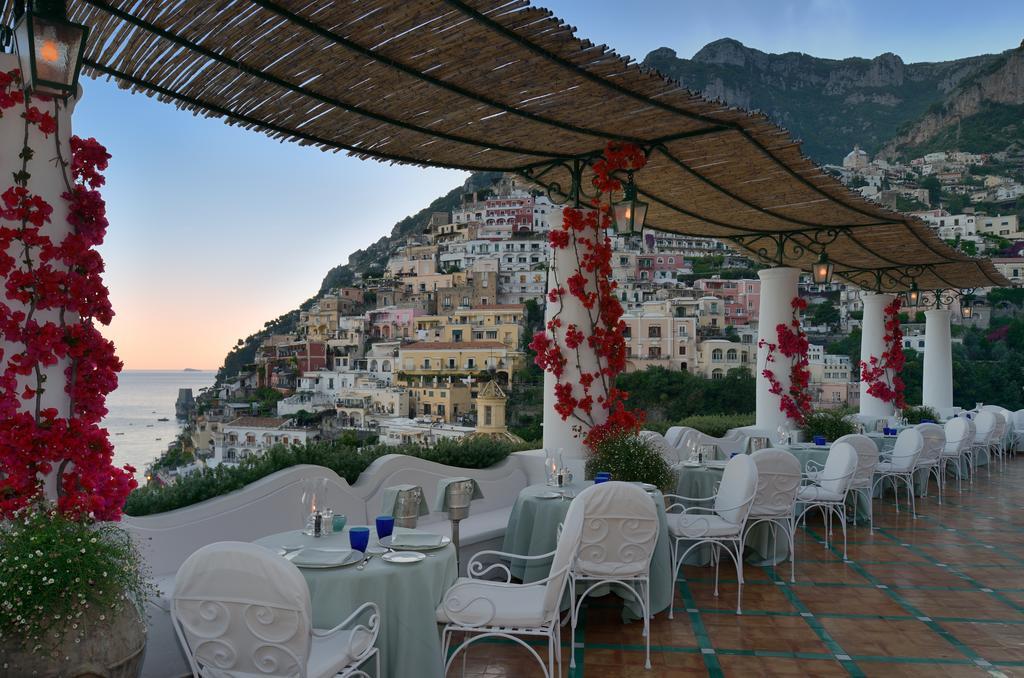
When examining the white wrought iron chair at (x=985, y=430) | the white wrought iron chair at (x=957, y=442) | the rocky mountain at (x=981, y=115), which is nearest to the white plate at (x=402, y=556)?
the white wrought iron chair at (x=957, y=442)

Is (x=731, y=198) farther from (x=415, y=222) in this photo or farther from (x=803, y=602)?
(x=415, y=222)

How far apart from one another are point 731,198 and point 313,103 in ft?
13.1

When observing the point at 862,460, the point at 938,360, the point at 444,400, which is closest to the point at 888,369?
the point at 938,360

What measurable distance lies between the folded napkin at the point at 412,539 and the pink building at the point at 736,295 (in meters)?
67.2

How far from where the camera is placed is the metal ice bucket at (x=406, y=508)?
12.0ft

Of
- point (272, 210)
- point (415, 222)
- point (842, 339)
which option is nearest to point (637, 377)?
point (842, 339)

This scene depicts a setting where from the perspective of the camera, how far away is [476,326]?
71.4 m

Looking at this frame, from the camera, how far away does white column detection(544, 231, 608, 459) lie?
5.74 metres

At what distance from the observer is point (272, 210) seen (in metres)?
45.8

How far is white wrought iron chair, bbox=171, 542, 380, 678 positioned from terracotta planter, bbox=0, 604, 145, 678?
15 cm

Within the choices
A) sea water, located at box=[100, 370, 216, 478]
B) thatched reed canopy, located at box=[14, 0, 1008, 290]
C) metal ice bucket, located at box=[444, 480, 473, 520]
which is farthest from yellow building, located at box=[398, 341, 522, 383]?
metal ice bucket, located at box=[444, 480, 473, 520]

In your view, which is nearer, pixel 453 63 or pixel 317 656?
pixel 317 656

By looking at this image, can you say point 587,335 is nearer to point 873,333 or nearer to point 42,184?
point 42,184

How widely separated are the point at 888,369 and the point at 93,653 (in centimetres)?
1171
